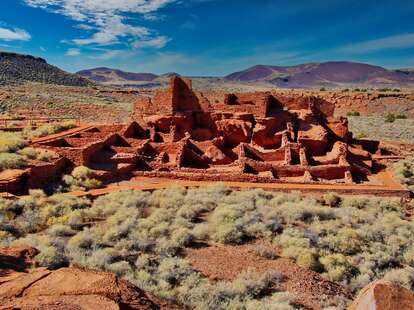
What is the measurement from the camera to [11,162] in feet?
42.7

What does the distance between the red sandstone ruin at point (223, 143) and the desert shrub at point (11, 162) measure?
1.83 meters

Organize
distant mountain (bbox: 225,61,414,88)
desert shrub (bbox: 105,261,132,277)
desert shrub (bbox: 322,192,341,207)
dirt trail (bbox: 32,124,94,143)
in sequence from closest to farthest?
desert shrub (bbox: 105,261,132,277), desert shrub (bbox: 322,192,341,207), dirt trail (bbox: 32,124,94,143), distant mountain (bbox: 225,61,414,88)

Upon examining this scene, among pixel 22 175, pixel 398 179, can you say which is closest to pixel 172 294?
pixel 22 175

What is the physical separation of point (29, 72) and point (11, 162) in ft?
164

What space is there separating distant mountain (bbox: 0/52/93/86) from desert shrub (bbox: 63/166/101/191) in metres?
40.8

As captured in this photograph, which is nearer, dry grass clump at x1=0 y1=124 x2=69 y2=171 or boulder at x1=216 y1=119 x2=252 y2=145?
dry grass clump at x1=0 y1=124 x2=69 y2=171

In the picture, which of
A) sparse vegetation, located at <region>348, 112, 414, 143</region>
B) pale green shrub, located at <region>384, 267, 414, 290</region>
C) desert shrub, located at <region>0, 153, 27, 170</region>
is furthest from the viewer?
sparse vegetation, located at <region>348, 112, 414, 143</region>

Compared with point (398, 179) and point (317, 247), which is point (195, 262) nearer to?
point (317, 247)

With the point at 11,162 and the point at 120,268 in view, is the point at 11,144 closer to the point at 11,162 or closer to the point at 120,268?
the point at 11,162

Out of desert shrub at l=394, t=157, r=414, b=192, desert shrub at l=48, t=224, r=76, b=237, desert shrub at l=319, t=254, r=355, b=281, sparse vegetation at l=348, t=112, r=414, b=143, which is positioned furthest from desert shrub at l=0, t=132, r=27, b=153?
sparse vegetation at l=348, t=112, r=414, b=143

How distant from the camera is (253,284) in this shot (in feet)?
23.8

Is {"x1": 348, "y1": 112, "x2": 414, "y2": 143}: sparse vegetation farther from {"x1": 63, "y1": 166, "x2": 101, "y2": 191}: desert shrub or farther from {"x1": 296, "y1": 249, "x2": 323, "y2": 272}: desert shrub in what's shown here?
{"x1": 63, "y1": 166, "x2": 101, "y2": 191}: desert shrub

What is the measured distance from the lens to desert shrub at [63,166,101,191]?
43.0 feet

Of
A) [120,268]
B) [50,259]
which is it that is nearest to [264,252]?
[120,268]
